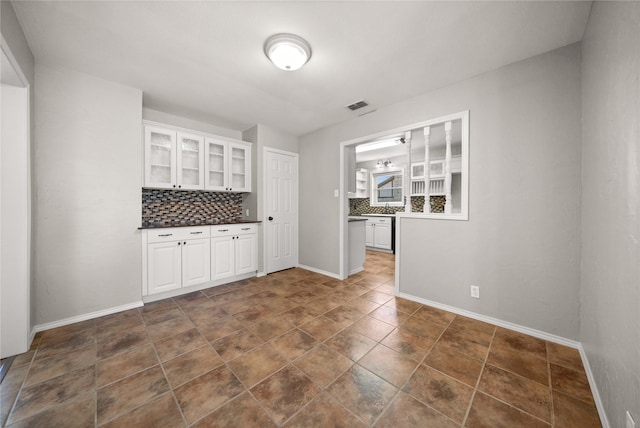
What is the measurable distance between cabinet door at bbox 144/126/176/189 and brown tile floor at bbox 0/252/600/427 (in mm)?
A: 1658

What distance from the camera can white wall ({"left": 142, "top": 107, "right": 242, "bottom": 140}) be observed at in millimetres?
3415

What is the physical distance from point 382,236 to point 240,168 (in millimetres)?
3989

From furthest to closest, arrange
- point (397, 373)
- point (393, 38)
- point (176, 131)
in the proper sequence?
point (176, 131) → point (393, 38) → point (397, 373)

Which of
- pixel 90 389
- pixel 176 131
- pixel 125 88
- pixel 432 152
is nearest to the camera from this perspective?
pixel 90 389

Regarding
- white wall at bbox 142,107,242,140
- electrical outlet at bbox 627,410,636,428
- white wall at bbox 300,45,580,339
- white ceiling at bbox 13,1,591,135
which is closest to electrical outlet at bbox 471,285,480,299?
white wall at bbox 300,45,580,339

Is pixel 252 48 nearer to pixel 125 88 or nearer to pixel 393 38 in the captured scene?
pixel 393 38

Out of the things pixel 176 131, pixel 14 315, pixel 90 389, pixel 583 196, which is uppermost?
pixel 176 131

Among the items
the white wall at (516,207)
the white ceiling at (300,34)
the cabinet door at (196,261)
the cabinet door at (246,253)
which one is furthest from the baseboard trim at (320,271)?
the white ceiling at (300,34)

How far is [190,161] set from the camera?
3459 millimetres

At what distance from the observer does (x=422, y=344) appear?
6.52 ft

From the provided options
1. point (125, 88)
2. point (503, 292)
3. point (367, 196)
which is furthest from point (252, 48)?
point (367, 196)

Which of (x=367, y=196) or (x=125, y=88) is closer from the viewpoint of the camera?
(x=125, y=88)

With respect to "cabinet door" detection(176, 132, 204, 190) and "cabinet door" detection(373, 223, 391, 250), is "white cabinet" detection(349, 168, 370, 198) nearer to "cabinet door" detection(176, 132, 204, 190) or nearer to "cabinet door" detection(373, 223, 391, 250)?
"cabinet door" detection(373, 223, 391, 250)

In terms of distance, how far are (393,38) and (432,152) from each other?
14.2 ft
